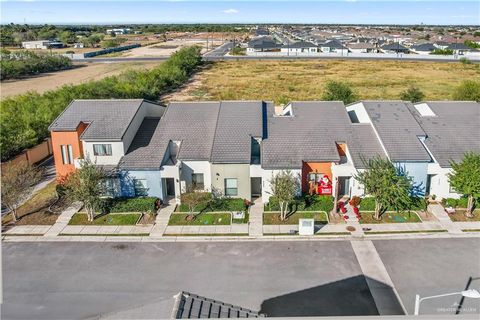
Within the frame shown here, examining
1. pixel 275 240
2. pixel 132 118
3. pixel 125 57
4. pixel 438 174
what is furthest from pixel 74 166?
pixel 125 57

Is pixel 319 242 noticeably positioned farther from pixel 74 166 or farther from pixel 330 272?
pixel 74 166

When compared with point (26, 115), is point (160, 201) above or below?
below

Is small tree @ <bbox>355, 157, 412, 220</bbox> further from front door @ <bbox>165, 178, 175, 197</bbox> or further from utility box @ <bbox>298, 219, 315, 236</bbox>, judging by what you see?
front door @ <bbox>165, 178, 175, 197</bbox>

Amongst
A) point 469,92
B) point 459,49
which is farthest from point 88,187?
point 459,49

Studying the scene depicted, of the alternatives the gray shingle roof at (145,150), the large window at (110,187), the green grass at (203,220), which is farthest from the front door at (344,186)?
the large window at (110,187)

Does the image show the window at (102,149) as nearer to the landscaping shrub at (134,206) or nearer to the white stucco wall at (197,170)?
the landscaping shrub at (134,206)

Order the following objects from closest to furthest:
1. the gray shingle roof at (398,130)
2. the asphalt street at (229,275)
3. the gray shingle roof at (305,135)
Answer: the asphalt street at (229,275) < the gray shingle roof at (398,130) < the gray shingle roof at (305,135)
